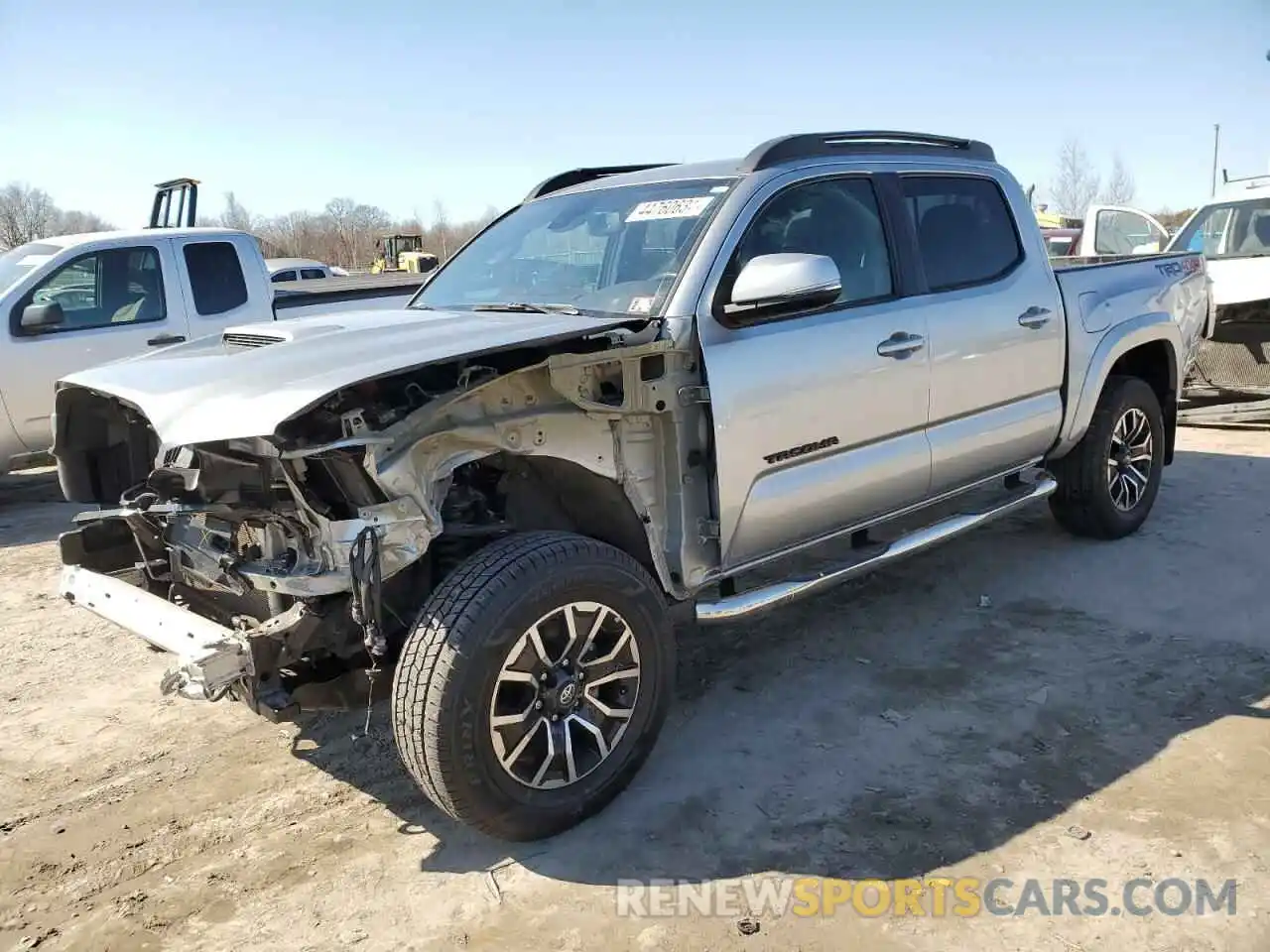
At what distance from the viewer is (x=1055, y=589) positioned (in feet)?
16.6

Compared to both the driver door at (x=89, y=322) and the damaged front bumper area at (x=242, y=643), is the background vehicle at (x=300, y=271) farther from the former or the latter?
the damaged front bumper area at (x=242, y=643)

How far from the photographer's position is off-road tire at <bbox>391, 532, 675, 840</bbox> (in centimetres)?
278

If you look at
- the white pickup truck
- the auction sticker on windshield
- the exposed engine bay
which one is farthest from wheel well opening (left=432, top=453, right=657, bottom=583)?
the white pickup truck

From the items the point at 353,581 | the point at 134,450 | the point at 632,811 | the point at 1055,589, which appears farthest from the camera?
the point at 1055,589

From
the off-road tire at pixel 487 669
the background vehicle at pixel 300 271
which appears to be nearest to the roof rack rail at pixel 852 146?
the off-road tire at pixel 487 669

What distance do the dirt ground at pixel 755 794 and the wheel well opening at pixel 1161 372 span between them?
4.11 ft

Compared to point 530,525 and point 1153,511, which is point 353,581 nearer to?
point 530,525

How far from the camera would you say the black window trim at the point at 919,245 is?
4293 millimetres

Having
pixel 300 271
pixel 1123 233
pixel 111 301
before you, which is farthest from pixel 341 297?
pixel 300 271

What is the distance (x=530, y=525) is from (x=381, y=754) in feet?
3.29

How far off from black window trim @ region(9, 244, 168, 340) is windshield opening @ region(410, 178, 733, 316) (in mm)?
4293

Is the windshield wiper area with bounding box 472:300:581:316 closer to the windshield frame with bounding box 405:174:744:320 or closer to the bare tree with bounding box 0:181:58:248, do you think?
the windshield frame with bounding box 405:174:744:320

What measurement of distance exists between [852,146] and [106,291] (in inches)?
239

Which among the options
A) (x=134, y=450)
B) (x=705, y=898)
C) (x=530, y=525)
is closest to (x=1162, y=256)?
(x=530, y=525)
